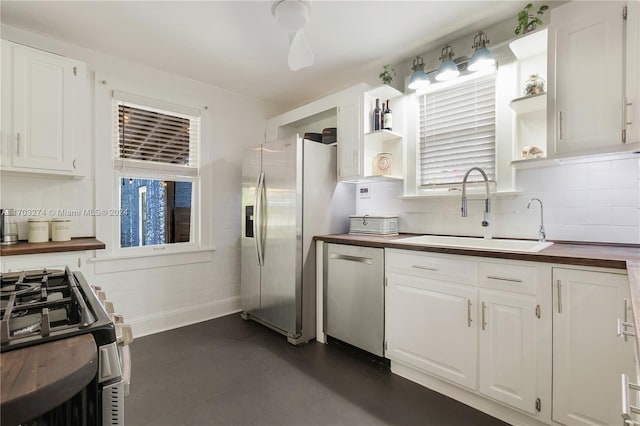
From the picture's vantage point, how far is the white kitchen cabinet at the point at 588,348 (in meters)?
1.37

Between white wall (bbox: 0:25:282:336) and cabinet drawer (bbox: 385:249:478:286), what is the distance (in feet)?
7.01

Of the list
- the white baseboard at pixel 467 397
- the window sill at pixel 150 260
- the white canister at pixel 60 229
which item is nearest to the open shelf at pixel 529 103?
the white baseboard at pixel 467 397

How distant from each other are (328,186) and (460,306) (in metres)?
1.63

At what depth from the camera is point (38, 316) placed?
2.66 ft

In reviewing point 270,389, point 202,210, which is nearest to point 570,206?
point 270,389

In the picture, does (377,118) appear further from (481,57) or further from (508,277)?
(508,277)

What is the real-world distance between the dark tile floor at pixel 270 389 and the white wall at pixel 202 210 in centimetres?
48

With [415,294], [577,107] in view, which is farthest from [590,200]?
[415,294]

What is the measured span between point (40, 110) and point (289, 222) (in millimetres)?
2057

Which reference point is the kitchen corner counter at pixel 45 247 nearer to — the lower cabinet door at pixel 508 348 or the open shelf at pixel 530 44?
the lower cabinet door at pixel 508 348

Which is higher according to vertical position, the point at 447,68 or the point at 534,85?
the point at 447,68

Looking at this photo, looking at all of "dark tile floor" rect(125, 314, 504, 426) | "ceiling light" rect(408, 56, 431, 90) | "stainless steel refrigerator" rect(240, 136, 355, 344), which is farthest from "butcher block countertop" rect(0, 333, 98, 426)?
"ceiling light" rect(408, 56, 431, 90)

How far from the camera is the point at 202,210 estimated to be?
3410mm

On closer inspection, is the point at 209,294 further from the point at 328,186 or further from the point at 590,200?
the point at 590,200
